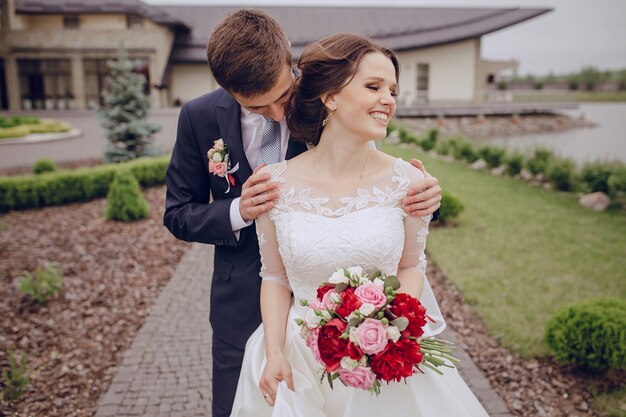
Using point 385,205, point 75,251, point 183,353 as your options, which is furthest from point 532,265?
point 75,251

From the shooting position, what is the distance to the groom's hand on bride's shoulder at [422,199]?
2.23 m

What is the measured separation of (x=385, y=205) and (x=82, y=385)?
11.8 ft

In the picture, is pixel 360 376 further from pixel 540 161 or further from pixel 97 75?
pixel 97 75

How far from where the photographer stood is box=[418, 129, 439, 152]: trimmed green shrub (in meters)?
18.8

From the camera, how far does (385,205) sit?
7.43ft

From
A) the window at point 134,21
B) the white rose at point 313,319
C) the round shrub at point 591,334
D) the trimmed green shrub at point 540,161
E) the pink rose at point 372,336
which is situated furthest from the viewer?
the window at point 134,21

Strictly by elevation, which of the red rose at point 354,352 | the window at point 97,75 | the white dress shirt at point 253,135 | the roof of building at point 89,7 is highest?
the roof of building at point 89,7

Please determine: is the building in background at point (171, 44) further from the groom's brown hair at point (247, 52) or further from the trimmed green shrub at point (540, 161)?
the groom's brown hair at point (247, 52)

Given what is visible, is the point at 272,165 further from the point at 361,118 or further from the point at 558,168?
the point at 558,168

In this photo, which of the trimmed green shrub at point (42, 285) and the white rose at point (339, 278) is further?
the trimmed green shrub at point (42, 285)

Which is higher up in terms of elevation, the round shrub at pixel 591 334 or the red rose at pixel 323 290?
the red rose at pixel 323 290

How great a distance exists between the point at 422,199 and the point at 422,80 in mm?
41565

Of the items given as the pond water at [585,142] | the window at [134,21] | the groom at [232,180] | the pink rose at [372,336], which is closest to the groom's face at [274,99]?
the groom at [232,180]

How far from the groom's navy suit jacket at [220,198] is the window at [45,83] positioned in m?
36.4
